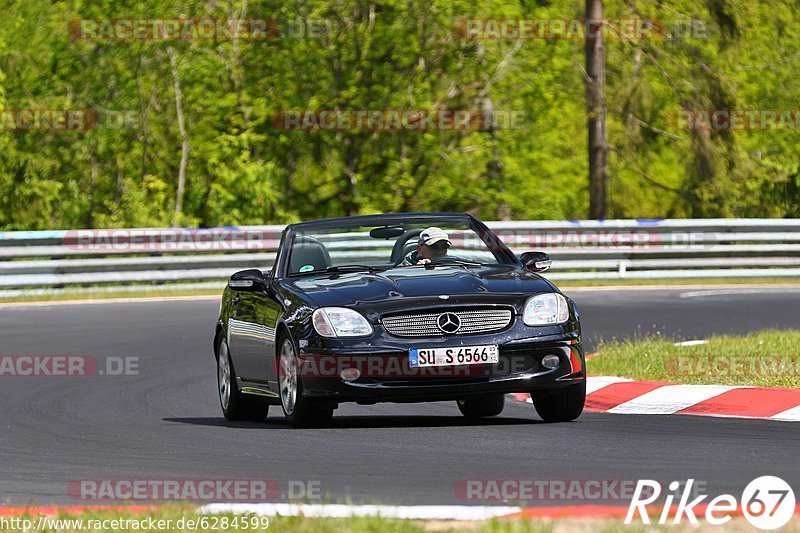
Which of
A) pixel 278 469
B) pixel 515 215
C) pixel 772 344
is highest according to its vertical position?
pixel 278 469

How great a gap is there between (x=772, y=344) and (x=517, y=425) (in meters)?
5.34

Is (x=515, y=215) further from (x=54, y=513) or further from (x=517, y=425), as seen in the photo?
(x=54, y=513)

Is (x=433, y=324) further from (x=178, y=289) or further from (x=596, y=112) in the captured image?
(x=596, y=112)

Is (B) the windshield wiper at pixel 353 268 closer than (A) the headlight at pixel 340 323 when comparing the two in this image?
No

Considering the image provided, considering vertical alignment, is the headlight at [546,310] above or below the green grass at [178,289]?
above

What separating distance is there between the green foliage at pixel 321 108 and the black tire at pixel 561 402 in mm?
22419

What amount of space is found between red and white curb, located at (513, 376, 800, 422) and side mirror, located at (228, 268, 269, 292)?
2.38 metres

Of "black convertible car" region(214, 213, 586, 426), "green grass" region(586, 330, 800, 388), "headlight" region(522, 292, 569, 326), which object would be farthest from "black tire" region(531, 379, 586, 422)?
"green grass" region(586, 330, 800, 388)

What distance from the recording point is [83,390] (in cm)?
1448

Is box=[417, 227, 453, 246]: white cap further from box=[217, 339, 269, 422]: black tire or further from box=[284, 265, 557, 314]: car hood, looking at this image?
box=[217, 339, 269, 422]: black tire

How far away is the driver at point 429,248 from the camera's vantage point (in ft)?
38.3

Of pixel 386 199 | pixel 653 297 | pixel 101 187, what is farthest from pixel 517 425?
pixel 101 187

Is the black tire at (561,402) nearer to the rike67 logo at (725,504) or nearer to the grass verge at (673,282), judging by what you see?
the rike67 logo at (725,504)

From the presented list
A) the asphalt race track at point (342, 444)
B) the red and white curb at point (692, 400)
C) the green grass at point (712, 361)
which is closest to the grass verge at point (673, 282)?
the green grass at point (712, 361)
